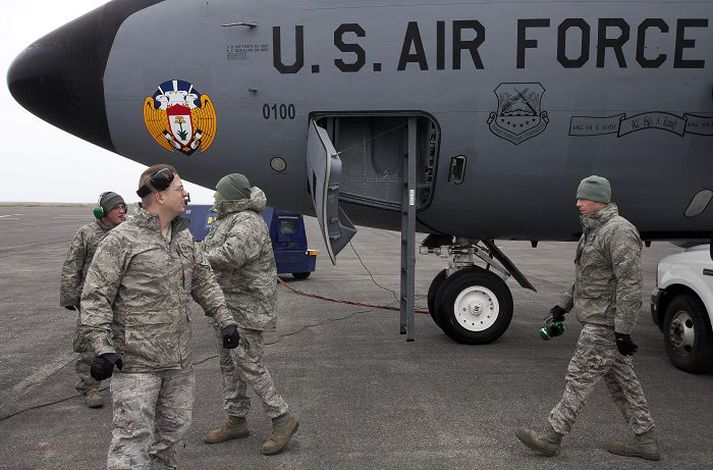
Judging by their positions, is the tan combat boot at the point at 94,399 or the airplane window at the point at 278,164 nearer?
the tan combat boot at the point at 94,399

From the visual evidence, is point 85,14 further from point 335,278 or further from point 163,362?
point 335,278

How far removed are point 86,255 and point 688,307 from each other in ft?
18.8

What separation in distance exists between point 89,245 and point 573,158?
Result: 4.90 m

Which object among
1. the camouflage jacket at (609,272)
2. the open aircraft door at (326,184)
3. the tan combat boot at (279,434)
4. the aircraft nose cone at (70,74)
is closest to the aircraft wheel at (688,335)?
the camouflage jacket at (609,272)

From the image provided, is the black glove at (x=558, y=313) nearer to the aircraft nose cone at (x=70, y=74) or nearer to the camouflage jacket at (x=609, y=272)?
the camouflage jacket at (x=609, y=272)

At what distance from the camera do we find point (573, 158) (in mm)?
6355

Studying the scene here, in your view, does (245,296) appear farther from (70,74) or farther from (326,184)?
(70,74)

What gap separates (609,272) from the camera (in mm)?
4086

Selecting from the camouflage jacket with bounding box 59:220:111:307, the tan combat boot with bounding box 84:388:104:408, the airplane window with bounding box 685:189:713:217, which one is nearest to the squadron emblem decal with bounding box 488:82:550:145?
the airplane window with bounding box 685:189:713:217

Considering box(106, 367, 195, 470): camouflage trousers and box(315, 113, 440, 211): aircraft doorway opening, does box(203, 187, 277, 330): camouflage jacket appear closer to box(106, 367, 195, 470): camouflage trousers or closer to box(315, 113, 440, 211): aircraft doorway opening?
box(106, 367, 195, 470): camouflage trousers

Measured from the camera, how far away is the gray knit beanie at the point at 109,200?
5039mm

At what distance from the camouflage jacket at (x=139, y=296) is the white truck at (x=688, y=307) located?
491 cm

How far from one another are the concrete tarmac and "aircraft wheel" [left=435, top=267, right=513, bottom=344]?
0.65 feet

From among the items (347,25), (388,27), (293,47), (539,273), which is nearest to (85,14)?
(293,47)
